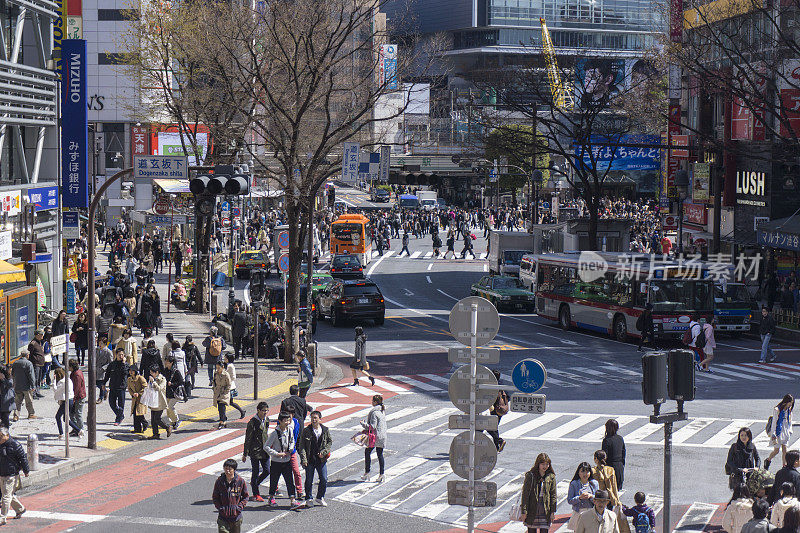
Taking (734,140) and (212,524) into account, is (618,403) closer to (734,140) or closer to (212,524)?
(212,524)

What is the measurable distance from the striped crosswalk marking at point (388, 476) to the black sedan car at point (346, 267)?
3249cm

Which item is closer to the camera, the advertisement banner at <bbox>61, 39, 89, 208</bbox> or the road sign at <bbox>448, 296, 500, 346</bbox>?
the road sign at <bbox>448, 296, 500, 346</bbox>

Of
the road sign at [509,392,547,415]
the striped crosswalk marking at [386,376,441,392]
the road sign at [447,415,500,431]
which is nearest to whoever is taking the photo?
the road sign at [447,415,500,431]

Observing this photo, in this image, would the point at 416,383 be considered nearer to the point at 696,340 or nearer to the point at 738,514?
the point at 696,340

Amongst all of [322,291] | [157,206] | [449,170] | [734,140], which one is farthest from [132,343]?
[449,170]

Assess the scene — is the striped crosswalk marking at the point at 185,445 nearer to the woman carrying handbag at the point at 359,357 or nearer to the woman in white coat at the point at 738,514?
the woman carrying handbag at the point at 359,357

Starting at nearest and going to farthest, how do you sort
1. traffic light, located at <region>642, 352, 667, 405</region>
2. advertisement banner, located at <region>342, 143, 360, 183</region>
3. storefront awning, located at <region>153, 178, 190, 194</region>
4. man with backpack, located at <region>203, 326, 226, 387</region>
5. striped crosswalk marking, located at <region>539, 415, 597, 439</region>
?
traffic light, located at <region>642, 352, 667, 405</region>
striped crosswalk marking, located at <region>539, 415, 597, 439</region>
man with backpack, located at <region>203, 326, 226, 387</region>
advertisement banner, located at <region>342, 143, 360, 183</region>
storefront awning, located at <region>153, 178, 190, 194</region>

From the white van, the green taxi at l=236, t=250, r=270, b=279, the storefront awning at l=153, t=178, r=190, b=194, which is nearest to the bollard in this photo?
the storefront awning at l=153, t=178, r=190, b=194

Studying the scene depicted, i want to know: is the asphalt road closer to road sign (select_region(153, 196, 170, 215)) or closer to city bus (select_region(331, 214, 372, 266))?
road sign (select_region(153, 196, 170, 215))

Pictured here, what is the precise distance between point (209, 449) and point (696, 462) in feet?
31.2

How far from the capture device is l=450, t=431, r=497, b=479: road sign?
40.2 ft

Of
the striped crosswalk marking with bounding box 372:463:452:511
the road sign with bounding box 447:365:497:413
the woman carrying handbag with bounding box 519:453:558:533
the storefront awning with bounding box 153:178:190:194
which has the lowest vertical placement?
the striped crosswalk marking with bounding box 372:463:452:511

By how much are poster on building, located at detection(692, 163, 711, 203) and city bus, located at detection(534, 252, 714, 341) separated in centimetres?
1601

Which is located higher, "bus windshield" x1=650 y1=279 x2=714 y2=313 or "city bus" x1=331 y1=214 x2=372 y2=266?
"city bus" x1=331 y1=214 x2=372 y2=266
